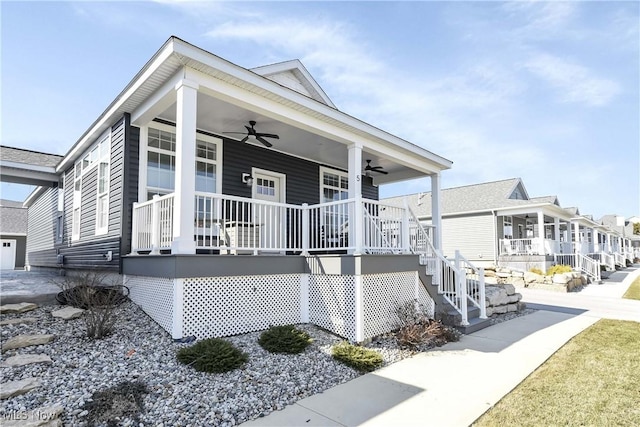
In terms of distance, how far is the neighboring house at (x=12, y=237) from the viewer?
749 inches

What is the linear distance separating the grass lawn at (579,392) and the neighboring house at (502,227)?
13.6 meters

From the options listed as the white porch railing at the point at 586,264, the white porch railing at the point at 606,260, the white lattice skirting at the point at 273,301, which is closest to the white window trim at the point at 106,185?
the white lattice skirting at the point at 273,301

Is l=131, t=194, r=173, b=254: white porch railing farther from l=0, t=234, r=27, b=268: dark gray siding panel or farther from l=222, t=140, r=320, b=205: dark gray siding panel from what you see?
l=0, t=234, r=27, b=268: dark gray siding panel

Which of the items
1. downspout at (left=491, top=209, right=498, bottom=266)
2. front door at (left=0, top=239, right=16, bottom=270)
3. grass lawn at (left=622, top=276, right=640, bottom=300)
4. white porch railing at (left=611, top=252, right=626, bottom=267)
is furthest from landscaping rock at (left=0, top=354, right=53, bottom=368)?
white porch railing at (left=611, top=252, right=626, bottom=267)

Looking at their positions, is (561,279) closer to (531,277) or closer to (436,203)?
(531,277)

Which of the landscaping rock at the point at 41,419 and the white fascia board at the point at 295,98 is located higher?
the white fascia board at the point at 295,98

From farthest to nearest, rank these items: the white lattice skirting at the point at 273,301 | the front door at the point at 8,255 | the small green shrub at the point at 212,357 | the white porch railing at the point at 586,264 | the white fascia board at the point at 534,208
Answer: the front door at the point at 8,255 → the white fascia board at the point at 534,208 → the white porch railing at the point at 586,264 → the white lattice skirting at the point at 273,301 → the small green shrub at the point at 212,357

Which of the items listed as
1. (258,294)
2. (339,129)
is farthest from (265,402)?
(339,129)

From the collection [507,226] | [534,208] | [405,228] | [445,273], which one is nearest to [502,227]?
[507,226]

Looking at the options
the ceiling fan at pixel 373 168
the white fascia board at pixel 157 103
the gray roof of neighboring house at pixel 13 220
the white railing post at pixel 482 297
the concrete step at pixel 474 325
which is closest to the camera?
the white fascia board at pixel 157 103

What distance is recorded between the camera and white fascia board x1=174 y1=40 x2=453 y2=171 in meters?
5.12

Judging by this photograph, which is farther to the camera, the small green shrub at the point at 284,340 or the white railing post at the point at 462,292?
the white railing post at the point at 462,292

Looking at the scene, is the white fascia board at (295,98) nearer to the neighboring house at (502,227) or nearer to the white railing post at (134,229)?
the white railing post at (134,229)

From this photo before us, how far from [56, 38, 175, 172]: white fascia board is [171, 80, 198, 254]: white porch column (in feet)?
1.50
